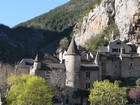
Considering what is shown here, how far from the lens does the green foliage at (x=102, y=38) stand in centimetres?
13712

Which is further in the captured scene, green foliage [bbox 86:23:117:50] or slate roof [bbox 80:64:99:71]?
green foliage [bbox 86:23:117:50]

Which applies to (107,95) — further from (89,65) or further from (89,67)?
(89,65)

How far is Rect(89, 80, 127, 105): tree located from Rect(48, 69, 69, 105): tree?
750 centimetres

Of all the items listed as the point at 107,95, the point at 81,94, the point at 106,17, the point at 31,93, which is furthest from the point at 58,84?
the point at 106,17

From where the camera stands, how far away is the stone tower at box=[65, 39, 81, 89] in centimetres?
10181

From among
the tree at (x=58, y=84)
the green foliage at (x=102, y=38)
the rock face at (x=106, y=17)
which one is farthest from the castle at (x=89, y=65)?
the green foliage at (x=102, y=38)

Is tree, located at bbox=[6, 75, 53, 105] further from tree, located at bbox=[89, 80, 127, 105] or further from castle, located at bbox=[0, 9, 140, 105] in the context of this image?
tree, located at bbox=[89, 80, 127, 105]

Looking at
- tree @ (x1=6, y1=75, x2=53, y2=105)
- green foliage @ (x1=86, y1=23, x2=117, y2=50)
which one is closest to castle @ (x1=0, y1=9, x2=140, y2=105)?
tree @ (x1=6, y1=75, x2=53, y2=105)

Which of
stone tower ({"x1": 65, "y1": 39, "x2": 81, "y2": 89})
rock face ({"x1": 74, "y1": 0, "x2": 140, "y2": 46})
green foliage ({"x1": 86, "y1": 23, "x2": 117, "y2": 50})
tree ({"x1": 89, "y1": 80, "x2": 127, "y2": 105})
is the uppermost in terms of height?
rock face ({"x1": 74, "y1": 0, "x2": 140, "y2": 46})

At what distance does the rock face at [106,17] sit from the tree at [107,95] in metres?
42.1

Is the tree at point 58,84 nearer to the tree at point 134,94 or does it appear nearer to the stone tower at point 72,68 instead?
the stone tower at point 72,68

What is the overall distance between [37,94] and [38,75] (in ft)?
39.5

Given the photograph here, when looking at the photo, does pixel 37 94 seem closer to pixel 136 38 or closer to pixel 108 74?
pixel 108 74

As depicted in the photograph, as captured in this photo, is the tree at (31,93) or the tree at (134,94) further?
the tree at (134,94)
